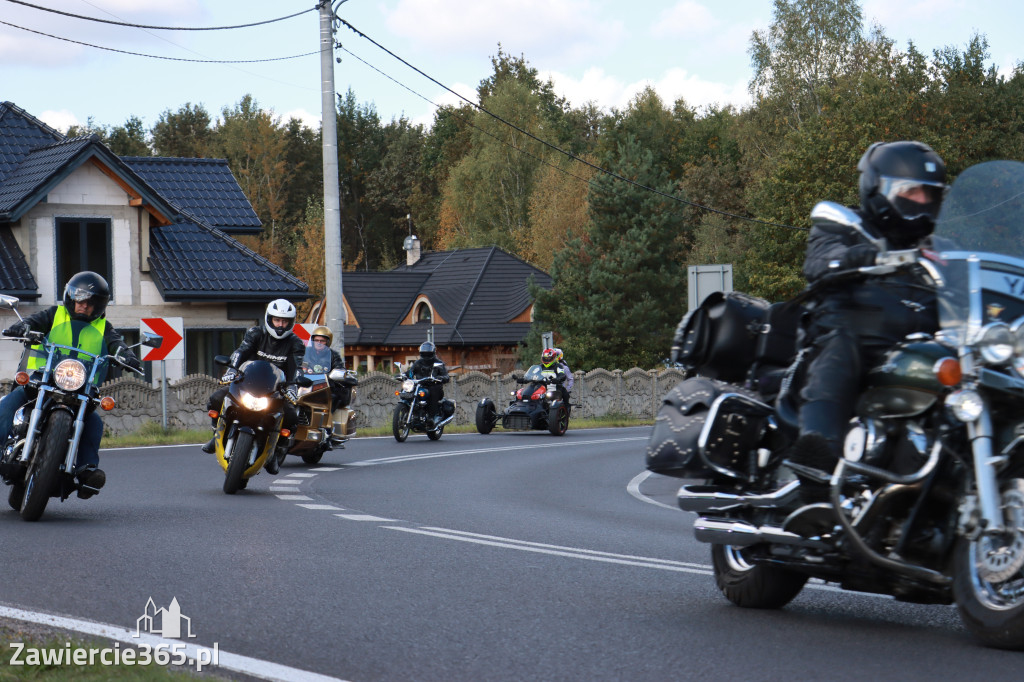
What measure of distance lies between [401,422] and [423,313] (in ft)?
146

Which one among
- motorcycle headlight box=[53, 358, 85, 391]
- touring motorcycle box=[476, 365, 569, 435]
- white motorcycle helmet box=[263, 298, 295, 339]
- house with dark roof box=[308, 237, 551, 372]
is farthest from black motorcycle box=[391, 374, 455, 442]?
house with dark roof box=[308, 237, 551, 372]

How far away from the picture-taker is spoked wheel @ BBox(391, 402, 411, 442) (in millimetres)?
24094

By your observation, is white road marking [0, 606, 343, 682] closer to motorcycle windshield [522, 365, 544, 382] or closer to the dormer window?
motorcycle windshield [522, 365, 544, 382]

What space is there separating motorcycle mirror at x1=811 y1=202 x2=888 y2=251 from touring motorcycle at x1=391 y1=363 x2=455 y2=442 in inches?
728

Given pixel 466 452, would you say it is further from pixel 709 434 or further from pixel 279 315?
pixel 709 434

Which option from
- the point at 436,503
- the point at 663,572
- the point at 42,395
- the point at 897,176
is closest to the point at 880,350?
the point at 897,176

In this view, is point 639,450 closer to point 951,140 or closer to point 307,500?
point 307,500

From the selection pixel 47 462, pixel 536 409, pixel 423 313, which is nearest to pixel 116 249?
pixel 536 409

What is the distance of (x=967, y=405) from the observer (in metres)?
5.06

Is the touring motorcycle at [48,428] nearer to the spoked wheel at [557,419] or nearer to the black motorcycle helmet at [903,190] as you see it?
the black motorcycle helmet at [903,190]

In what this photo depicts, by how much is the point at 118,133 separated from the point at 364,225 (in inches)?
689

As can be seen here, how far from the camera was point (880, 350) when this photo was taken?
5.59 meters

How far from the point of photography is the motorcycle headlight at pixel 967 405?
16.5 feet

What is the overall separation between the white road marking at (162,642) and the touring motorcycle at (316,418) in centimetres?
1020
